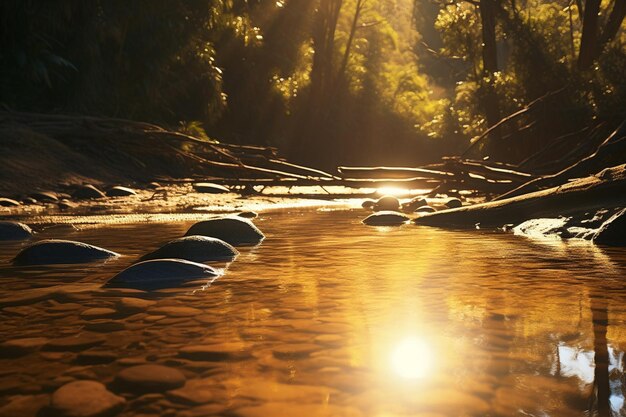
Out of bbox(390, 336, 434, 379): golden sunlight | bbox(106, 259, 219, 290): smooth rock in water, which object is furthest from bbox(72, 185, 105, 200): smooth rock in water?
bbox(390, 336, 434, 379): golden sunlight

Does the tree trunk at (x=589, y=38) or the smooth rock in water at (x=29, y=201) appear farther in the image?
the tree trunk at (x=589, y=38)

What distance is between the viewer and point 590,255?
14.5 feet

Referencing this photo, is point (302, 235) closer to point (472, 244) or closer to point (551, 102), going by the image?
point (472, 244)

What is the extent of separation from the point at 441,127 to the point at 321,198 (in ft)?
43.8

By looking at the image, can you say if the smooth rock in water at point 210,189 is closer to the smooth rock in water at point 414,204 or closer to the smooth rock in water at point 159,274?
the smooth rock in water at point 414,204

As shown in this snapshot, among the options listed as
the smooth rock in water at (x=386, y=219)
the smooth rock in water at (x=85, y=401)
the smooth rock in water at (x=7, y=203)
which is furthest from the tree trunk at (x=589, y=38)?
the smooth rock in water at (x=85, y=401)

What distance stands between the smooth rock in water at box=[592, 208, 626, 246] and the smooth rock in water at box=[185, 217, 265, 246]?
2.22 meters

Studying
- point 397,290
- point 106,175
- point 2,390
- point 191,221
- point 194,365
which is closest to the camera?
point 2,390

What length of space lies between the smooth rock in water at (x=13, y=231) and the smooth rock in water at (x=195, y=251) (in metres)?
1.67

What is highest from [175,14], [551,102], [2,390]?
[175,14]

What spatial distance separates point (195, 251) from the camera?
4254mm

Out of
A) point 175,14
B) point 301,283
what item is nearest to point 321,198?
point 175,14

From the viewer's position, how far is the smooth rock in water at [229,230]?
5.21 m

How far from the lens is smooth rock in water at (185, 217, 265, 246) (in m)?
5.21
